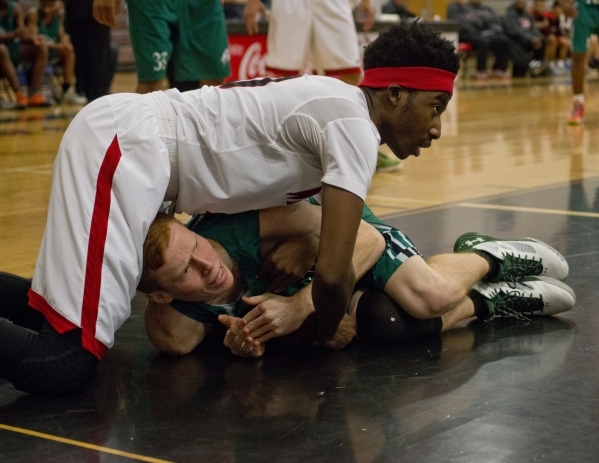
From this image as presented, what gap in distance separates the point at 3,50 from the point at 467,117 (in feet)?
14.1

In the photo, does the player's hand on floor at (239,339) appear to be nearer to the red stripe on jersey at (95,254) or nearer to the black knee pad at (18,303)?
the red stripe on jersey at (95,254)

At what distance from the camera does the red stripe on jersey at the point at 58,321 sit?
2172mm

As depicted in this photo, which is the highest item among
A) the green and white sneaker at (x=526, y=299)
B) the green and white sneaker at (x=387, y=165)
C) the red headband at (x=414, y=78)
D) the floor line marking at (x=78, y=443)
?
the red headband at (x=414, y=78)

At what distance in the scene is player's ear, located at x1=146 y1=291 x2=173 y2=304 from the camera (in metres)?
2.35

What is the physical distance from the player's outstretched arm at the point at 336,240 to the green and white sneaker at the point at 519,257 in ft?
2.47

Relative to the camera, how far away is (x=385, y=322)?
2.48 m

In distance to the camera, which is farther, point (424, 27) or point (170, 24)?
point (170, 24)

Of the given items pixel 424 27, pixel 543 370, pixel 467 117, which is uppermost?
pixel 424 27

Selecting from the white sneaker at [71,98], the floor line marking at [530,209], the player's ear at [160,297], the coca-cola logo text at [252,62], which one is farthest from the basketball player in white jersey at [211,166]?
the white sneaker at [71,98]

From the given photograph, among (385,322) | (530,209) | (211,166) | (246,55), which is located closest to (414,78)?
(211,166)

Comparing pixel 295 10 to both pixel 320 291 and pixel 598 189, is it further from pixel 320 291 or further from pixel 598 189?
pixel 320 291

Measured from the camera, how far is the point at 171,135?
2.27 meters

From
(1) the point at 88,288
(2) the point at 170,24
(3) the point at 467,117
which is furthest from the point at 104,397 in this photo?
(3) the point at 467,117

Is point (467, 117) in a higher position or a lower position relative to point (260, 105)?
lower
